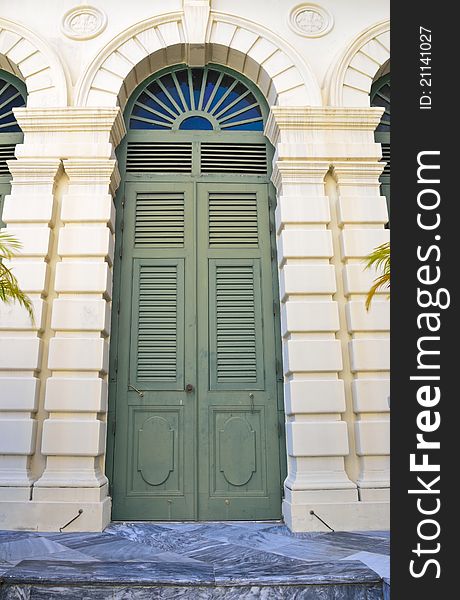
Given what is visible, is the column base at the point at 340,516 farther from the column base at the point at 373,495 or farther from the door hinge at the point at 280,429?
the door hinge at the point at 280,429

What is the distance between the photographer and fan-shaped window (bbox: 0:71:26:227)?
6.78m

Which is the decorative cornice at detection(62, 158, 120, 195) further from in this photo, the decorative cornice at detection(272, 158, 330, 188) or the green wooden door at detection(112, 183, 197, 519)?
the decorative cornice at detection(272, 158, 330, 188)

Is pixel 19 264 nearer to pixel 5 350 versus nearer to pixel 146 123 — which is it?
pixel 5 350

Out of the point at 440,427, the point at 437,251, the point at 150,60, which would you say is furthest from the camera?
the point at 150,60

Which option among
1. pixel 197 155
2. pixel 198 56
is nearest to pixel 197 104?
pixel 198 56

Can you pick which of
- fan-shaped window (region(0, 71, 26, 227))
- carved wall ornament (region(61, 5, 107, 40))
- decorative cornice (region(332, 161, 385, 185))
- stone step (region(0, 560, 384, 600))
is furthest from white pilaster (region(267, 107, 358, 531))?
fan-shaped window (region(0, 71, 26, 227))

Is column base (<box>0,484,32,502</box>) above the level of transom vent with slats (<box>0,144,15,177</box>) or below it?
below

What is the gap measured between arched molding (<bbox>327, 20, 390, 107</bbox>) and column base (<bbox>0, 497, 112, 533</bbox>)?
220 inches

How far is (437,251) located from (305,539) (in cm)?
321

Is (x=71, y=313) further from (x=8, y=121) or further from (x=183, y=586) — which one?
(x=183, y=586)

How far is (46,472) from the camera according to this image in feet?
18.1

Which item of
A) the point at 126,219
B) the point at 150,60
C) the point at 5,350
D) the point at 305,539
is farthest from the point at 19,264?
the point at 305,539

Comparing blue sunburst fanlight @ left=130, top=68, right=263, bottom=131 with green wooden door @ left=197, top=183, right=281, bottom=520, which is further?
blue sunburst fanlight @ left=130, top=68, right=263, bottom=131

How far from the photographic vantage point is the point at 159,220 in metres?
6.66
